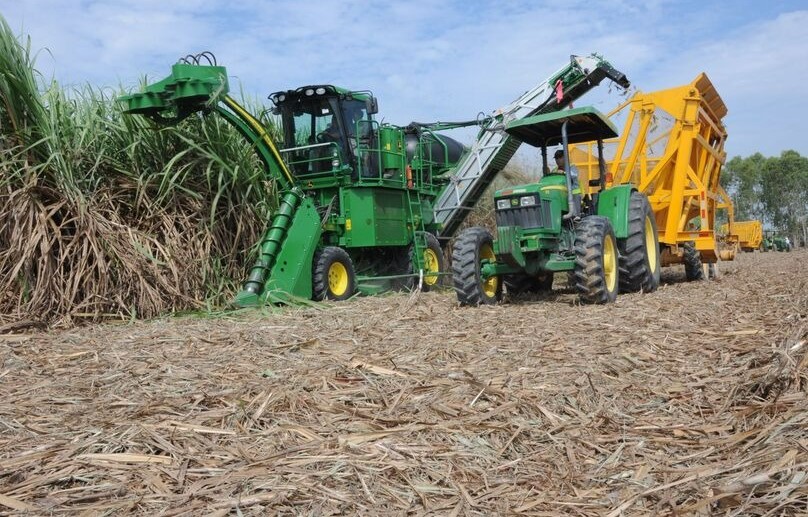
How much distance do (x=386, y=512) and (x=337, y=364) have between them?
5.65ft

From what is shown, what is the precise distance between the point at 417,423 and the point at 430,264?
24.4 ft

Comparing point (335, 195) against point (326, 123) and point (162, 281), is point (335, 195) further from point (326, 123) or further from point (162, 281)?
point (162, 281)

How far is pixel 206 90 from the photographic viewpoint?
7137mm

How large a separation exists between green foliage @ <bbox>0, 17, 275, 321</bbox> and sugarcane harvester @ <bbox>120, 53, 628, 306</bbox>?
0.30 meters

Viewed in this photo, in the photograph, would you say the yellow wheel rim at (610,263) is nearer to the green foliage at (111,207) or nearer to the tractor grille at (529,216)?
the tractor grille at (529,216)

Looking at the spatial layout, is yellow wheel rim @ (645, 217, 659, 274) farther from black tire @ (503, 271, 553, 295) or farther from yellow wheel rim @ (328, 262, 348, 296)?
yellow wheel rim @ (328, 262, 348, 296)

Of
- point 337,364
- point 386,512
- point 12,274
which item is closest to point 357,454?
point 386,512

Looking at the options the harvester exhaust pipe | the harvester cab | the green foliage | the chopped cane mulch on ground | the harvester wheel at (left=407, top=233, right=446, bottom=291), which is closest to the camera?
the chopped cane mulch on ground

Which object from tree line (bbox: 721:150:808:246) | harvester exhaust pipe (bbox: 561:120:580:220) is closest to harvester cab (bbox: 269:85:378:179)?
harvester exhaust pipe (bbox: 561:120:580:220)

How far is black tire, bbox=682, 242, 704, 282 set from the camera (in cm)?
934

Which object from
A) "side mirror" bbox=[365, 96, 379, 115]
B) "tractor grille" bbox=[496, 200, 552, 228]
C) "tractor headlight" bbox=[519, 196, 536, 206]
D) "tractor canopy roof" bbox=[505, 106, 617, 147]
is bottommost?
"tractor grille" bbox=[496, 200, 552, 228]

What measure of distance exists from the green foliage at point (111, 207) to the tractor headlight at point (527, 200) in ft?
9.51

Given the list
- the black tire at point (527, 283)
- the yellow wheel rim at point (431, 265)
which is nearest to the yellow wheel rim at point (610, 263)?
the black tire at point (527, 283)

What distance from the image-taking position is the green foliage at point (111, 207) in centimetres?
605
